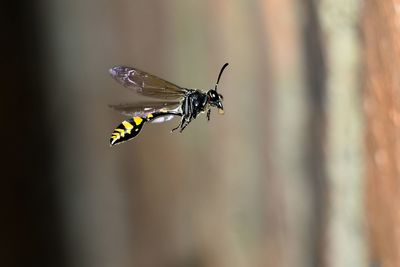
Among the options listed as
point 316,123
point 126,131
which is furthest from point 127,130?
point 316,123

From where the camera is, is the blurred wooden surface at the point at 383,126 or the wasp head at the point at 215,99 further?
the wasp head at the point at 215,99

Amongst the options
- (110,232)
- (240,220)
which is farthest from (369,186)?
(110,232)

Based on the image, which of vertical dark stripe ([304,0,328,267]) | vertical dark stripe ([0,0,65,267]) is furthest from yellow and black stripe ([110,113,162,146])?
vertical dark stripe ([0,0,65,267])

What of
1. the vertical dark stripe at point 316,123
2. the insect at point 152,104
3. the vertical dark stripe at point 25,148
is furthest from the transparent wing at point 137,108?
the vertical dark stripe at point 25,148

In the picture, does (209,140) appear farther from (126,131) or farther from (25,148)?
(25,148)

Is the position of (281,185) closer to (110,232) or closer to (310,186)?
(310,186)

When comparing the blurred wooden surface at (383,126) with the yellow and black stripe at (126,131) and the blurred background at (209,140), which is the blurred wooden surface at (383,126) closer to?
the blurred background at (209,140)

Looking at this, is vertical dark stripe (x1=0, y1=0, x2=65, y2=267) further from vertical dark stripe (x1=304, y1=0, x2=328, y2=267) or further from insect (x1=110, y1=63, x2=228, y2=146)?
vertical dark stripe (x1=304, y1=0, x2=328, y2=267)
